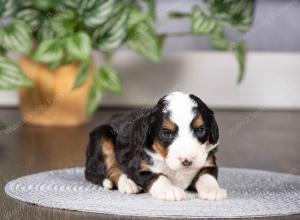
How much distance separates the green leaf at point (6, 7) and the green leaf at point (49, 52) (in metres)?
0.17

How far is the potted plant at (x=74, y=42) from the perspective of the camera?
107 inches

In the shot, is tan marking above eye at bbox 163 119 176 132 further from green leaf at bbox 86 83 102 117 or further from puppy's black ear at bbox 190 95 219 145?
green leaf at bbox 86 83 102 117

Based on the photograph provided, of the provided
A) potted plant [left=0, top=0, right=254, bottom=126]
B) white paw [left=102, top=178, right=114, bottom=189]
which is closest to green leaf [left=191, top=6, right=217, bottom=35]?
potted plant [left=0, top=0, right=254, bottom=126]

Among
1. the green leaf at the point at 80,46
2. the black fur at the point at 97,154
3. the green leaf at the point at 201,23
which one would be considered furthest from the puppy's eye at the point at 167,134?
the green leaf at the point at 201,23

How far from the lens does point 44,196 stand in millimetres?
1640

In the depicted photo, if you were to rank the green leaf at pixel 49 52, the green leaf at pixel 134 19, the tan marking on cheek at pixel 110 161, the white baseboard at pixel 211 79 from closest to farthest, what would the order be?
1. the tan marking on cheek at pixel 110 161
2. the green leaf at pixel 49 52
3. the green leaf at pixel 134 19
4. the white baseboard at pixel 211 79

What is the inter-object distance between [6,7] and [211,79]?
1.22m

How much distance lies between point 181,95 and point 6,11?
1.43m

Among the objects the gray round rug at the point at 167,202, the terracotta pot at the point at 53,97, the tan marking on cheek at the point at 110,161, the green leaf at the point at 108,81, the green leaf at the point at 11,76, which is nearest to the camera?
the gray round rug at the point at 167,202

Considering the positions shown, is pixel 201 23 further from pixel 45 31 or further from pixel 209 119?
pixel 209 119

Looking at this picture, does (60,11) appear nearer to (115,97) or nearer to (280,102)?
(115,97)

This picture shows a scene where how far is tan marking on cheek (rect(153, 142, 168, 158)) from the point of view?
1.53 metres

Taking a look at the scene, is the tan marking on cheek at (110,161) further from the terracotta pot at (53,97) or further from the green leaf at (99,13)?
the terracotta pot at (53,97)

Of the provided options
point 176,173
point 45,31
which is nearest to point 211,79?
point 45,31
